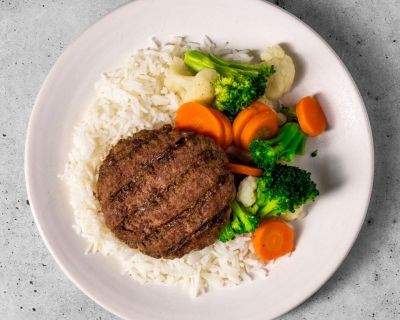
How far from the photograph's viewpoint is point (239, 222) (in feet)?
15.1

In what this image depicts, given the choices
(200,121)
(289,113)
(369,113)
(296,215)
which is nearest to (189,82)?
(200,121)

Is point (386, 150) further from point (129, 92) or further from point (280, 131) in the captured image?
point (129, 92)

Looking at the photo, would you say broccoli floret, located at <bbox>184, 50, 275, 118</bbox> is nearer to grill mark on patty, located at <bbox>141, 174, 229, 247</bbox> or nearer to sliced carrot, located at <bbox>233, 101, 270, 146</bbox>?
sliced carrot, located at <bbox>233, 101, 270, 146</bbox>

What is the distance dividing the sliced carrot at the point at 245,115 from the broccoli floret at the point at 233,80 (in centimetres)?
5

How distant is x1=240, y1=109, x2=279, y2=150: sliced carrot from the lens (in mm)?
4541

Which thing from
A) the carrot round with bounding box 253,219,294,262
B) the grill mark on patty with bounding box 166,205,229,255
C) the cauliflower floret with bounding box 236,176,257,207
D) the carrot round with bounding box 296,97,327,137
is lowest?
the carrot round with bounding box 253,219,294,262

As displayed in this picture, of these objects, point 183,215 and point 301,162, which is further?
point 301,162

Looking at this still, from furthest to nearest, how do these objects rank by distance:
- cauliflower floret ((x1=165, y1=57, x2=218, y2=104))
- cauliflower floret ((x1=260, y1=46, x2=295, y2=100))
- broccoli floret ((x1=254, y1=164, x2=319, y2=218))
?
cauliflower floret ((x1=260, y1=46, x2=295, y2=100)), cauliflower floret ((x1=165, y1=57, x2=218, y2=104)), broccoli floret ((x1=254, y1=164, x2=319, y2=218))

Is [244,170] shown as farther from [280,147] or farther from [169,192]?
[169,192]

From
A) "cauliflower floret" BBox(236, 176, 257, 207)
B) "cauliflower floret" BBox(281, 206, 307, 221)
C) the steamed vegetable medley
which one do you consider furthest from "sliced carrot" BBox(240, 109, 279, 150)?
"cauliflower floret" BBox(281, 206, 307, 221)

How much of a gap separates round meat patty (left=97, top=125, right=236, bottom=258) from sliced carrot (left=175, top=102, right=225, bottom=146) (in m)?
0.15

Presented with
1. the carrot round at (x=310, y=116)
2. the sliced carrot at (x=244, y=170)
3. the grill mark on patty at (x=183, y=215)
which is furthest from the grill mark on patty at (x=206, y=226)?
the carrot round at (x=310, y=116)

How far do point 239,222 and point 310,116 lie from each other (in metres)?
1.12

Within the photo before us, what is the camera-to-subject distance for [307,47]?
4.70 metres
